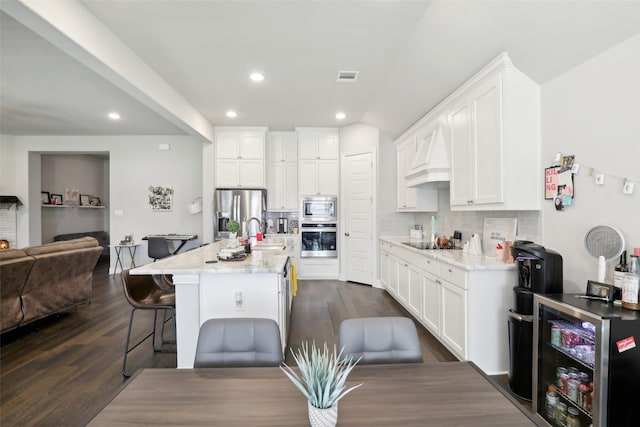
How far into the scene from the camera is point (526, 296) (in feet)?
7.08

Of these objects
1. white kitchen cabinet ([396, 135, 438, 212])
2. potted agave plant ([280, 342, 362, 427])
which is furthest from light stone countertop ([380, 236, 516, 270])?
potted agave plant ([280, 342, 362, 427])

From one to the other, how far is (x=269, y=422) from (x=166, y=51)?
3.43m

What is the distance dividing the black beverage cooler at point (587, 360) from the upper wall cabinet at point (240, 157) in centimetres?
481

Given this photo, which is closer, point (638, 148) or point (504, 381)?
point (638, 148)

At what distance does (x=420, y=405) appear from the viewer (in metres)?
0.98

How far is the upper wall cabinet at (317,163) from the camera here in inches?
234

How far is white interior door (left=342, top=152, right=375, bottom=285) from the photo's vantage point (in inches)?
216

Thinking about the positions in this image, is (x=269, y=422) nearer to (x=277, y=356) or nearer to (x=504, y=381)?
(x=277, y=356)

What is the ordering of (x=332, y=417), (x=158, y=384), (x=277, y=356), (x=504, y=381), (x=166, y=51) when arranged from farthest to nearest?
(x=166, y=51)
(x=504, y=381)
(x=277, y=356)
(x=158, y=384)
(x=332, y=417)

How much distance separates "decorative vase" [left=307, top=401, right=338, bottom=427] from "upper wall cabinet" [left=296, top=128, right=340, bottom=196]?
518 centimetres

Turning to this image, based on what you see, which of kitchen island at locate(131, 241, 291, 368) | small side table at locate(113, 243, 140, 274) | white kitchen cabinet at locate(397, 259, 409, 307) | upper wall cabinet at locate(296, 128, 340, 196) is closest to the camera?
kitchen island at locate(131, 241, 291, 368)

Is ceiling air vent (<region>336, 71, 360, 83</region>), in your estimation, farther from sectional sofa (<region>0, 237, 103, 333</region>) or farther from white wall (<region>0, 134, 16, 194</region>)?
white wall (<region>0, 134, 16, 194</region>)

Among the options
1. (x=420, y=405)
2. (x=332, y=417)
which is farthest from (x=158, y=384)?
(x=420, y=405)

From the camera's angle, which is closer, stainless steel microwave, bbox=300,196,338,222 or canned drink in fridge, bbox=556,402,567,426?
canned drink in fridge, bbox=556,402,567,426
